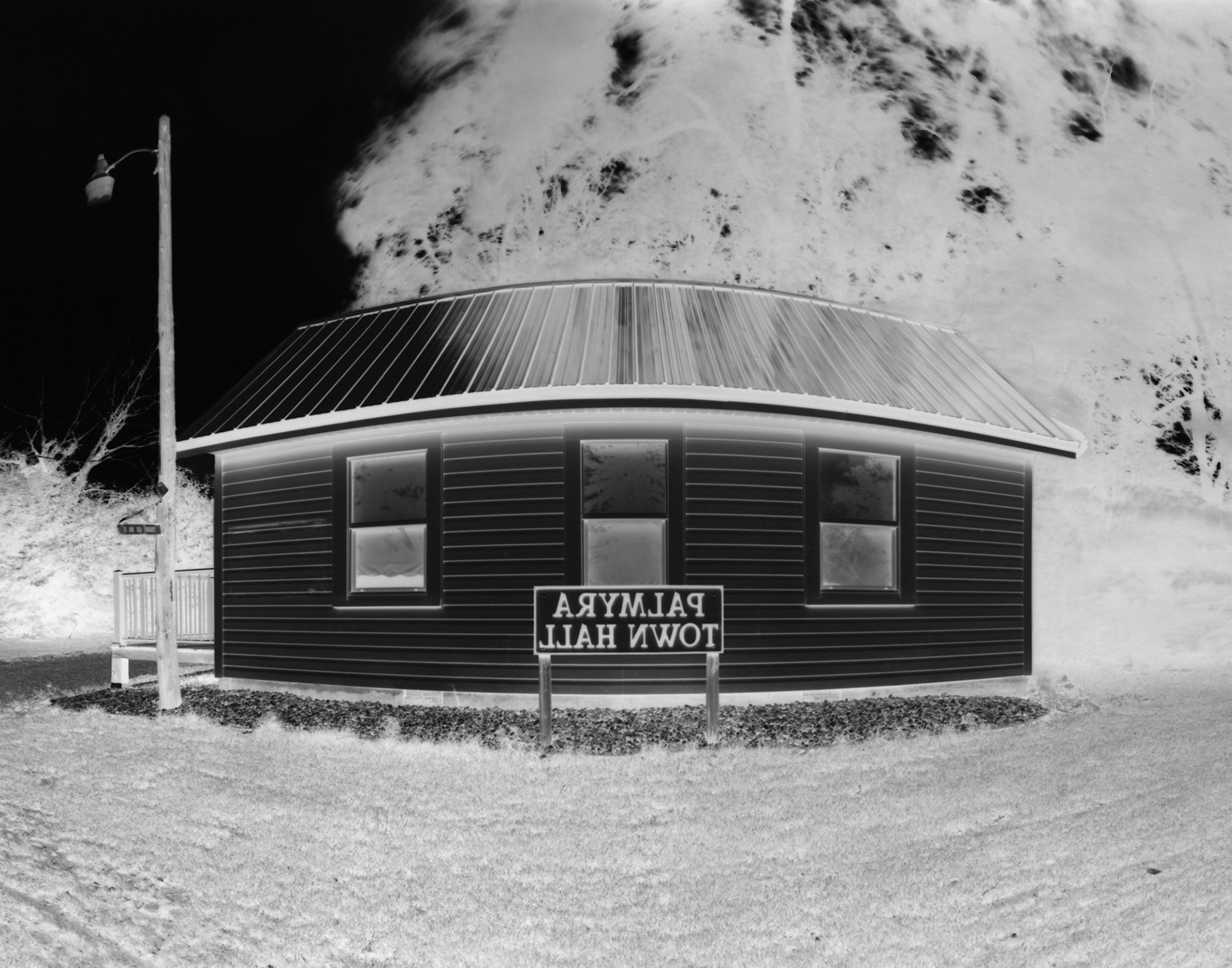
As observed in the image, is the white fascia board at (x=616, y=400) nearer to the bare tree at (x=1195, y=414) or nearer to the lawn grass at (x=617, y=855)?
the lawn grass at (x=617, y=855)

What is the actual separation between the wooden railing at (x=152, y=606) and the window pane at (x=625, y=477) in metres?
6.01

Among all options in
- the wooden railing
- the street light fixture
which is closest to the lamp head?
the street light fixture

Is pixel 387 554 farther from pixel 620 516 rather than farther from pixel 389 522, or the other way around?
pixel 620 516

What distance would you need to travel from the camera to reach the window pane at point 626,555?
11797 mm

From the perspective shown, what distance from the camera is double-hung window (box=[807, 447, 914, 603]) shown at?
1178 centimetres

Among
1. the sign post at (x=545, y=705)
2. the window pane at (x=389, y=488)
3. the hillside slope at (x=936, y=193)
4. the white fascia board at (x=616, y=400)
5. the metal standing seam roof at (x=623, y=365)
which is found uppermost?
the hillside slope at (x=936, y=193)

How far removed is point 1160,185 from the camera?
129ft

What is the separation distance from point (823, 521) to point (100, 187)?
7.50m

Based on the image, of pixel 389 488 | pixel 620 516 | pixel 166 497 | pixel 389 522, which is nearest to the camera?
pixel 620 516

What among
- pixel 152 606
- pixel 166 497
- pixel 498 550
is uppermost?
pixel 166 497

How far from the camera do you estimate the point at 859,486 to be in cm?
1212

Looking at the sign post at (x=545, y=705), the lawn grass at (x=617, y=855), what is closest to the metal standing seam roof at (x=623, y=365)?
the sign post at (x=545, y=705)

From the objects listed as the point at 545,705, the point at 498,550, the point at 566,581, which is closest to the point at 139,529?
the point at 498,550

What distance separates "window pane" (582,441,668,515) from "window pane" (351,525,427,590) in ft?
7.10
